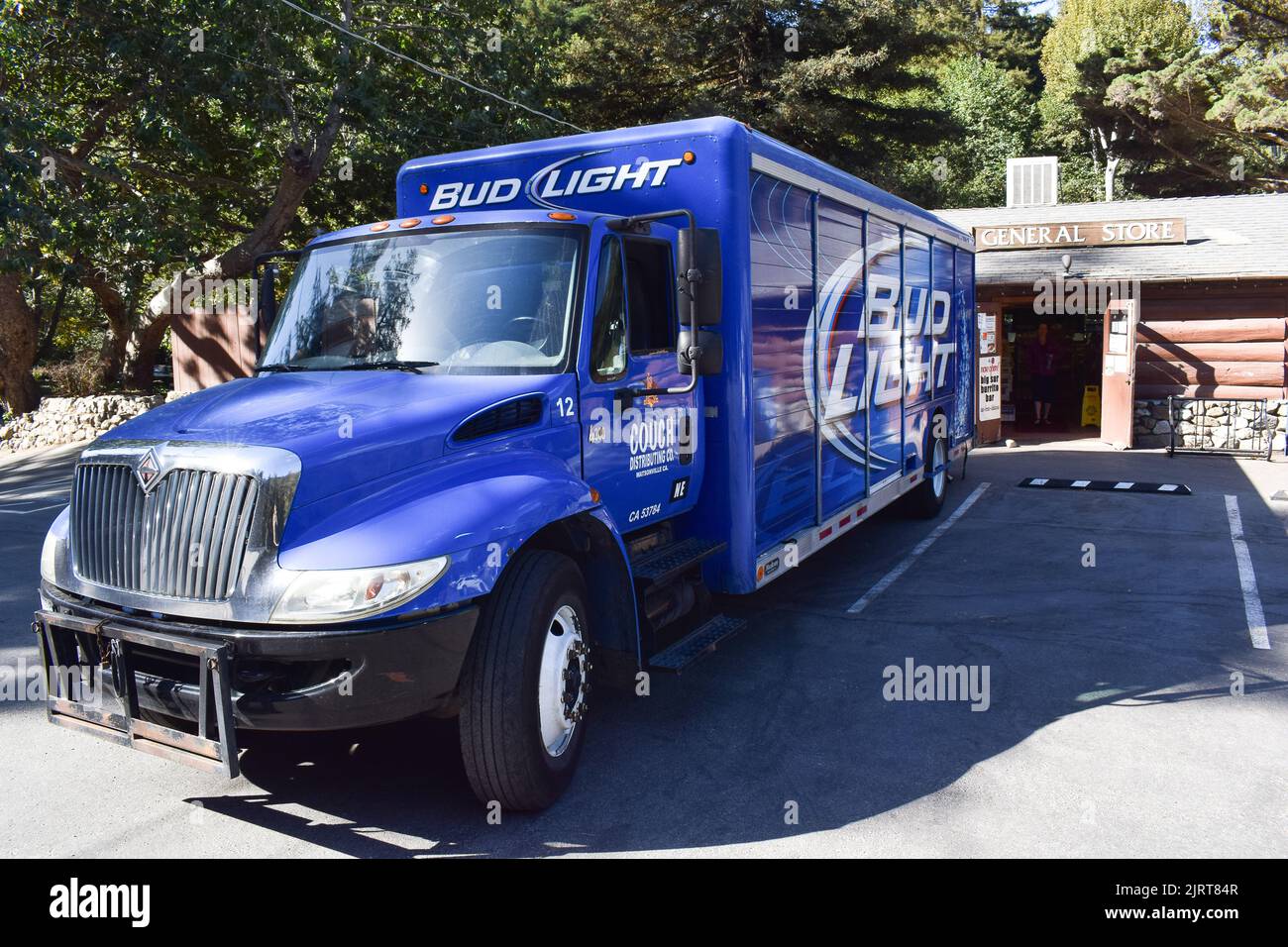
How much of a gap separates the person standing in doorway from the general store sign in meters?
1.77

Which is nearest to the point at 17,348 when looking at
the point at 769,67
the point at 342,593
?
the point at 769,67

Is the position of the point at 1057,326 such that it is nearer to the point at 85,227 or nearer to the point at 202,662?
the point at 85,227

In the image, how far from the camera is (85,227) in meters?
14.9

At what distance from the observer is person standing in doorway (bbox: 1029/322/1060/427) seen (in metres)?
20.1

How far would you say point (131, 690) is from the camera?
386cm

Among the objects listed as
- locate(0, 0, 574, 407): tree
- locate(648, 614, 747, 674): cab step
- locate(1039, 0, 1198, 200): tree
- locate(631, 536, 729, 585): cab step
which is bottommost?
locate(648, 614, 747, 674): cab step

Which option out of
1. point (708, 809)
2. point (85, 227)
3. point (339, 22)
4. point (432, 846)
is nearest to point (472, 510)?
point (432, 846)

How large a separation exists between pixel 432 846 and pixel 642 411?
237 centimetres

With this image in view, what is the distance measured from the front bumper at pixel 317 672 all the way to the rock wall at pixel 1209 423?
1638 cm

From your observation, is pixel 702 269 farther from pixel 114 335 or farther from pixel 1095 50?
pixel 1095 50

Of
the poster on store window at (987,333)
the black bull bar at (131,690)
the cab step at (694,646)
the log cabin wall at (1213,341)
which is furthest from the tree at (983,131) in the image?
the black bull bar at (131,690)

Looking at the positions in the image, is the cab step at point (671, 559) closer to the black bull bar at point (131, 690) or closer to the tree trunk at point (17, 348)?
the black bull bar at point (131, 690)

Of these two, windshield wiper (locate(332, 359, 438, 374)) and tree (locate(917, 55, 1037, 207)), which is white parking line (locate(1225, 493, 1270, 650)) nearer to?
windshield wiper (locate(332, 359, 438, 374))

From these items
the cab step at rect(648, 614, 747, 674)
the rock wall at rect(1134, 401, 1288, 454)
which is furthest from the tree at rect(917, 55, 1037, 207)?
the cab step at rect(648, 614, 747, 674)
